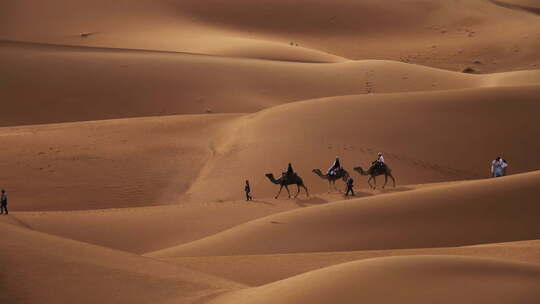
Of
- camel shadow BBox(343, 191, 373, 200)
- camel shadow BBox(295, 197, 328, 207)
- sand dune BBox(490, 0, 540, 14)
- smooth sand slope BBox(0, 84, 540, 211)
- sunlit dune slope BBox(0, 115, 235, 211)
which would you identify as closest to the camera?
camel shadow BBox(295, 197, 328, 207)

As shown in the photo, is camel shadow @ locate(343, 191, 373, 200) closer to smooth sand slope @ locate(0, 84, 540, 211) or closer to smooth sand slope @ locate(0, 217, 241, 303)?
smooth sand slope @ locate(0, 84, 540, 211)

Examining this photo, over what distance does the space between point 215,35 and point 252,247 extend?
41.5 m

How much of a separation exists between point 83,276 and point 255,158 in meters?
17.1

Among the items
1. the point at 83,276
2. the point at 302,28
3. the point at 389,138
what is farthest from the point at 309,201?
the point at 302,28

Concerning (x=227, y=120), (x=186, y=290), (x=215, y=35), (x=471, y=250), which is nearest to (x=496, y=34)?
(x=215, y=35)

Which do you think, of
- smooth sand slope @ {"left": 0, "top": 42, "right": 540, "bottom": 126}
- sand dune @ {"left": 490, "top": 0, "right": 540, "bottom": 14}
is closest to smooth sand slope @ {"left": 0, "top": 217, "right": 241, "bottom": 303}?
smooth sand slope @ {"left": 0, "top": 42, "right": 540, "bottom": 126}

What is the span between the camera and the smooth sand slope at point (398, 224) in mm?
17875

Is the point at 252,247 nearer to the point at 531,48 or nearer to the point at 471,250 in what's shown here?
the point at 471,250

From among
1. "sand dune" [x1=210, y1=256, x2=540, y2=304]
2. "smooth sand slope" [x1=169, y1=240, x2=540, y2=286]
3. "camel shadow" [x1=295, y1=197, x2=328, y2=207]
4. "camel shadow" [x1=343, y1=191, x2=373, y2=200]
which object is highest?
"camel shadow" [x1=343, y1=191, x2=373, y2=200]

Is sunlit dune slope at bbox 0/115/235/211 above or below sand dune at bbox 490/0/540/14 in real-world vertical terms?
below

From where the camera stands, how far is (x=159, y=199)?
86.5ft

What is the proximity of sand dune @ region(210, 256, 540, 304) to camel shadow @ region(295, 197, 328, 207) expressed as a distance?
11.4 meters

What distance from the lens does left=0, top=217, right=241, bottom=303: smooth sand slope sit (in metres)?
10.9

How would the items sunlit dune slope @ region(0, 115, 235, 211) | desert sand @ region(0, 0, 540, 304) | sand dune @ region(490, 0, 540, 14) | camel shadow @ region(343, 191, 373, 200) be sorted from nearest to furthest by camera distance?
desert sand @ region(0, 0, 540, 304), camel shadow @ region(343, 191, 373, 200), sunlit dune slope @ region(0, 115, 235, 211), sand dune @ region(490, 0, 540, 14)
